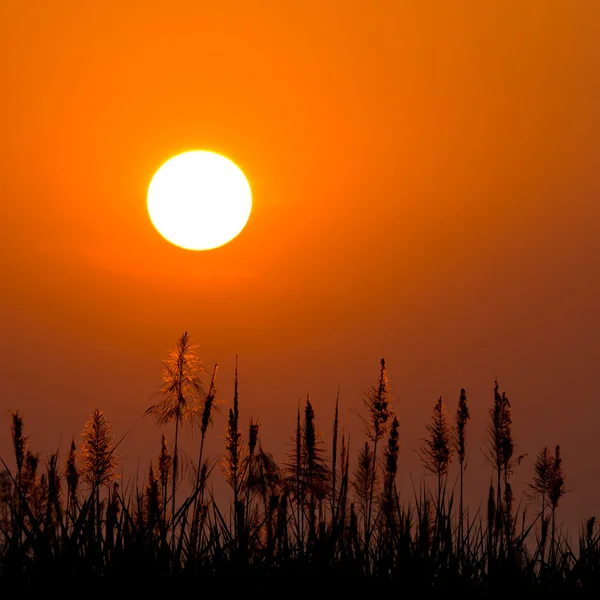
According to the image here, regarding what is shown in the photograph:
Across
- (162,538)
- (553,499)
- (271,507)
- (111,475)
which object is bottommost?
(162,538)

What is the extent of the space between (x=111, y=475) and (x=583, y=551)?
3550mm

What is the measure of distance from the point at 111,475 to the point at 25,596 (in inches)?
109

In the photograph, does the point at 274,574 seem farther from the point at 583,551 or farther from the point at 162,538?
the point at 583,551

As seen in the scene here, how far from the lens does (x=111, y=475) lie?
655cm

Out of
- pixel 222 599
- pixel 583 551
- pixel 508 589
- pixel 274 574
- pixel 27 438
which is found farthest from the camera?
pixel 27 438

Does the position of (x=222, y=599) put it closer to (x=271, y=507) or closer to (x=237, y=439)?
(x=271, y=507)

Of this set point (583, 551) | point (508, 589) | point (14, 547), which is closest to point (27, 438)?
point (14, 547)

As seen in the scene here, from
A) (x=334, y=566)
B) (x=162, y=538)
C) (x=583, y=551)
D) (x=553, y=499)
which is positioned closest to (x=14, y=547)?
(x=162, y=538)

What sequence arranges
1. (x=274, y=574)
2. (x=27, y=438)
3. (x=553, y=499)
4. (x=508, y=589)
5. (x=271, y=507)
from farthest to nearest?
1. (x=553, y=499)
2. (x=27, y=438)
3. (x=271, y=507)
4. (x=508, y=589)
5. (x=274, y=574)

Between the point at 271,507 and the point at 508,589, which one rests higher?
the point at 271,507

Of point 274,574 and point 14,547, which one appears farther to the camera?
point 274,574

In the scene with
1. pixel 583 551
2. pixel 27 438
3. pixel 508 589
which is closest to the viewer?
pixel 508 589

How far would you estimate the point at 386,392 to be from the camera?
7801mm

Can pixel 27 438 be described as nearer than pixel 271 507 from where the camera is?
No
